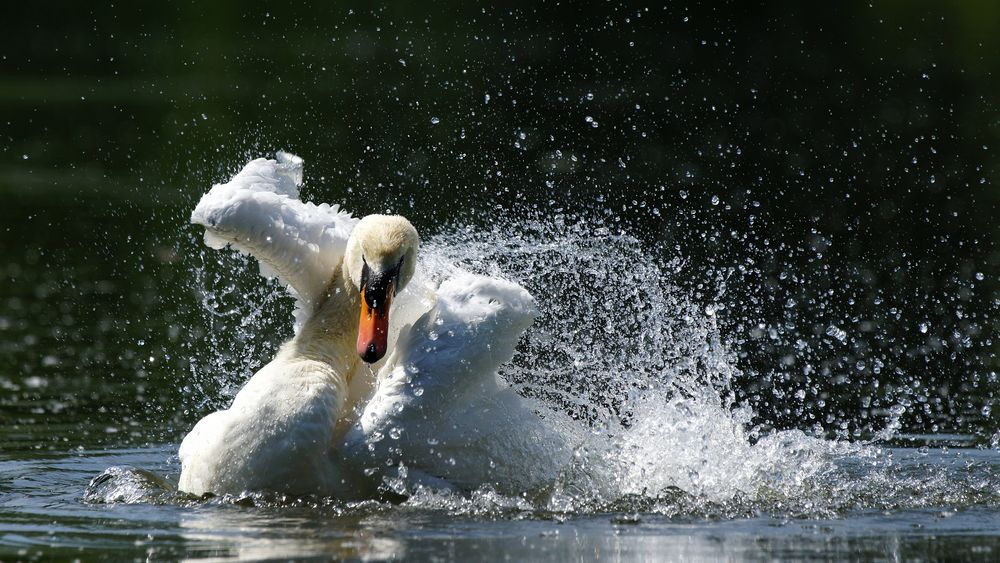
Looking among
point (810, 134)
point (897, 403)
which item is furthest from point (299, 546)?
point (810, 134)

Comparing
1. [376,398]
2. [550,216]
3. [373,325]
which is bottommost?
[376,398]

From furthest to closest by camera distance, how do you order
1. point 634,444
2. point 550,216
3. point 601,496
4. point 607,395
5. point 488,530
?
point 550,216
point 607,395
point 634,444
point 601,496
point 488,530

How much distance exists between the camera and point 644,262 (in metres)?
10.7

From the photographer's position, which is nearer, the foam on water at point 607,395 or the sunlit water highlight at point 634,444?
the sunlit water highlight at point 634,444

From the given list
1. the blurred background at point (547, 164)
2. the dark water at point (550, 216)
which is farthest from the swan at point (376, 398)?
the blurred background at point (547, 164)

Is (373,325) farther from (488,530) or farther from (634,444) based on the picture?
(634,444)

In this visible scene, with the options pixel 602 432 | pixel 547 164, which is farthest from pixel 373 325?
pixel 547 164

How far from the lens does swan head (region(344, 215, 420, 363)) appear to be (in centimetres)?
755

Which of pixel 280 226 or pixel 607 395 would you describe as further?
pixel 607 395

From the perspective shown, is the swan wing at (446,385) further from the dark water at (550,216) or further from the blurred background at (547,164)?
the blurred background at (547,164)

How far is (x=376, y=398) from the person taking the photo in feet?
25.0

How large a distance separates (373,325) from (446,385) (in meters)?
0.51

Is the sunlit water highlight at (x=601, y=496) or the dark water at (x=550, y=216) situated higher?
the dark water at (x=550, y=216)

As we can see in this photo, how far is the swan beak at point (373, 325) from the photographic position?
7.45m
